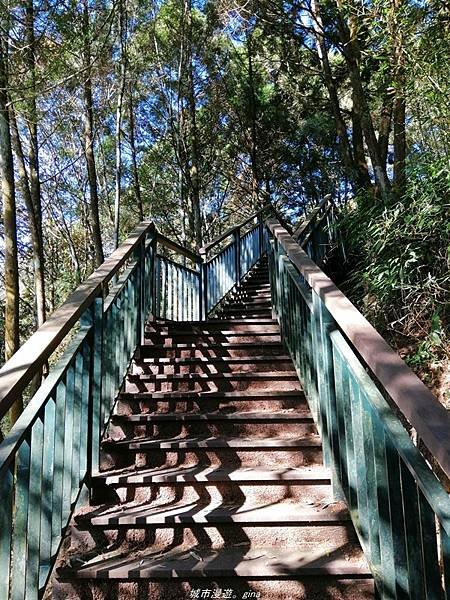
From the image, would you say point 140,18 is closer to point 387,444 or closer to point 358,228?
point 358,228

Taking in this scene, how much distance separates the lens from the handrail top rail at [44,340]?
1.35 meters

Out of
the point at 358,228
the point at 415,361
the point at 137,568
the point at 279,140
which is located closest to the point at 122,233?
the point at 279,140

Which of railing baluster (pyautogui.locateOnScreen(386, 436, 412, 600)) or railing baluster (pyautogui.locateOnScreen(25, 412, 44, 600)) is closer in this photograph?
railing baluster (pyautogui.locateOnScreen(386, 436, 412, 600))

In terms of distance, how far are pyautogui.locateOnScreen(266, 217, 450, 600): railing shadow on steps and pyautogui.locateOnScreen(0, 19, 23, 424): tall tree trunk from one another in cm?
355

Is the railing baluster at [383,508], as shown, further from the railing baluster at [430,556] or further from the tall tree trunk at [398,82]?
the tall tree trunk at [398,82]

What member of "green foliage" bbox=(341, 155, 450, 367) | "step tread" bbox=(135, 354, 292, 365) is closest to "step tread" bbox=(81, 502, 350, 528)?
"step tread" bbox=(135, 354, 292, 365)

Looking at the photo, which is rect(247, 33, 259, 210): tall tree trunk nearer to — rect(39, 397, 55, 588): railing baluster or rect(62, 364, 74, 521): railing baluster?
rect(62, 364, 74, 521): railing baluster

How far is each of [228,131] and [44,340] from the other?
13614mm

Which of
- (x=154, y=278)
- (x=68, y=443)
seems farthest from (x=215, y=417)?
(x=154, y=278)

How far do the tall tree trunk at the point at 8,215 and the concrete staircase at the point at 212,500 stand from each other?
2.20 meters

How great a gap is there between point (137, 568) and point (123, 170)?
15.4 meters

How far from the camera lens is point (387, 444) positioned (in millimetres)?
1305

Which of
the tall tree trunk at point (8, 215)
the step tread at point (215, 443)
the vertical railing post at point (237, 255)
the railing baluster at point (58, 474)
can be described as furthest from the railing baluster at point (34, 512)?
the vertical railing post at point (237, 255)

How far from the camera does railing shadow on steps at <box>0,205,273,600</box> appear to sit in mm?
1418
